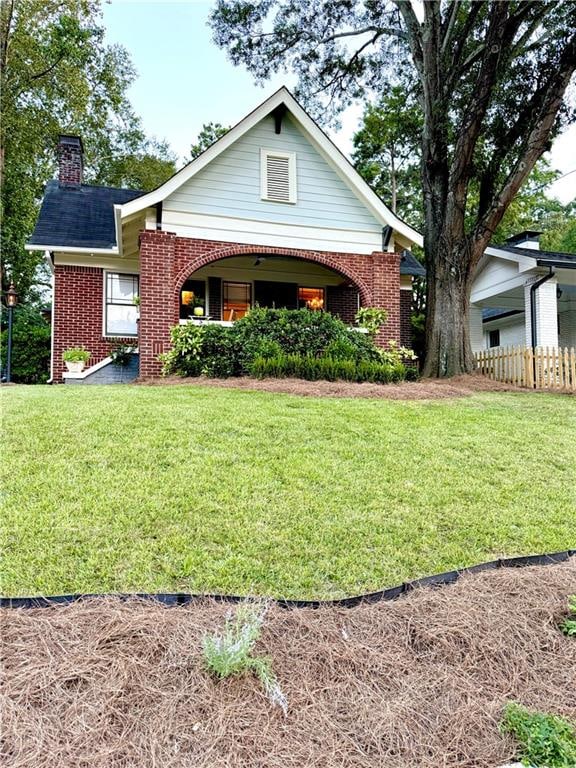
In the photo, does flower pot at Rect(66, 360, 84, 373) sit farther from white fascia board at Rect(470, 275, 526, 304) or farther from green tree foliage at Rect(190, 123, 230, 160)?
green tree foliage at Rect(190, 123, 230, 160)

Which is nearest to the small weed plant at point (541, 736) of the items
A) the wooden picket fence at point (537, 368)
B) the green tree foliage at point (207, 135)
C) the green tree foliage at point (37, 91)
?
the wooden picket fence at point (537, 368)

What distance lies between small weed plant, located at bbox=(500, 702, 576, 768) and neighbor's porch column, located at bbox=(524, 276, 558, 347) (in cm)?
1298

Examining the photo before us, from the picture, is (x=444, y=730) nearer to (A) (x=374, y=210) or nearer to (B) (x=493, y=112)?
(A) (x=374, y=210)

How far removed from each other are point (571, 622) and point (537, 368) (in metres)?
9.66

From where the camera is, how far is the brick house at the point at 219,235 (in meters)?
10.7

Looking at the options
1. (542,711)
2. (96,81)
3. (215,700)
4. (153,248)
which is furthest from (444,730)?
(96,81)

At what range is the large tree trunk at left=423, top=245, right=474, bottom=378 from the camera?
474 inches

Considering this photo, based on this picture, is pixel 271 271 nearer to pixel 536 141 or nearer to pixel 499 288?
pixel 499 288

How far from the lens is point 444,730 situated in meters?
1.98

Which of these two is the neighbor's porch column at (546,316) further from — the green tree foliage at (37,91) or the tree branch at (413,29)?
the green tree foliage at (37,91)

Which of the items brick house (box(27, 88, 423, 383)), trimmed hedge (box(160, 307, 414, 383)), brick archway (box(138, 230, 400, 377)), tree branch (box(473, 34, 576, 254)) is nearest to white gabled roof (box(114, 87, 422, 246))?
brick house (box(27, 88, 423, 383))

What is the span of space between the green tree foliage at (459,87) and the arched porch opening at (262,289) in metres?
2.94

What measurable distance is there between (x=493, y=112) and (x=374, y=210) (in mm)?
4291

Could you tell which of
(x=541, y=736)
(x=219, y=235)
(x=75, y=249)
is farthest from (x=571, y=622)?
(x=75, y=249)
